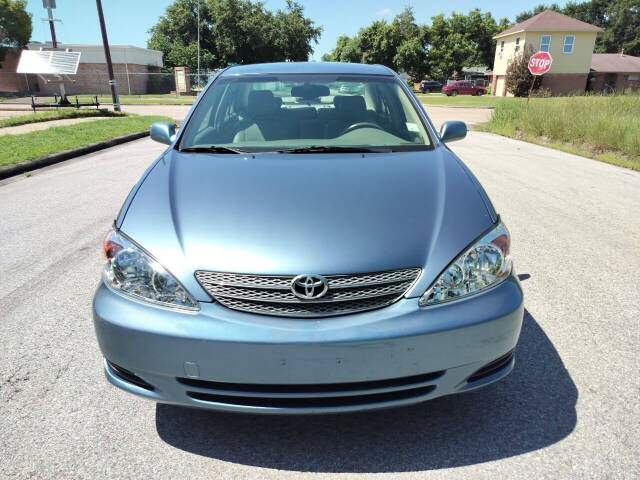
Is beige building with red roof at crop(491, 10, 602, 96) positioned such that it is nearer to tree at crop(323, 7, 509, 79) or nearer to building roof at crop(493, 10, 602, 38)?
building roof at crop(493, 10, 602, 38)

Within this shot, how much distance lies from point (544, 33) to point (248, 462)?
5440 cm

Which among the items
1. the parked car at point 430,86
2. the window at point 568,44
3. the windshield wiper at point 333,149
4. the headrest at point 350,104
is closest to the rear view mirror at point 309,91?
the headrest at point 350,104

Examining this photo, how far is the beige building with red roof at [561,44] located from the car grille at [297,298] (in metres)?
51.8

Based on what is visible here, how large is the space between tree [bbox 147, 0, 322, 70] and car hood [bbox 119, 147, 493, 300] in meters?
59.1

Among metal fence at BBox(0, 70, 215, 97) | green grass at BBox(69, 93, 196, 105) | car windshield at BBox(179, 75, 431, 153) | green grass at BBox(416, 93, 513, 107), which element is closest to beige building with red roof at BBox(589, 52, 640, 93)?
green grass at BBox(416, 93, 513, 107)

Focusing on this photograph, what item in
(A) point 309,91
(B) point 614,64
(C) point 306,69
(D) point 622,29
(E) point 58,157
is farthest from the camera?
(D) point 622,29

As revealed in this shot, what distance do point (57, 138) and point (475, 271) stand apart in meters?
11.5

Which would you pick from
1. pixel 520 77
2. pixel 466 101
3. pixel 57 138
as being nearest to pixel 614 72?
pixel 520 77

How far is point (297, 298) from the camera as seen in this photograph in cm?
184

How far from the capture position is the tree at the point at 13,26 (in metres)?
46.0

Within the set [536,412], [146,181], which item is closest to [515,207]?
[536,412]

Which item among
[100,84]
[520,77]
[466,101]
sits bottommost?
[466,101]

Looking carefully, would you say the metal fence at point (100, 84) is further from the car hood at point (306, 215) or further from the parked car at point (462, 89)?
the car hood at point (306, 215)

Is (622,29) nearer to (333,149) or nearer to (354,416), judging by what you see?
(333,149)
